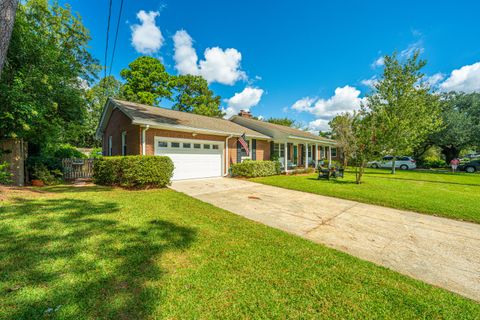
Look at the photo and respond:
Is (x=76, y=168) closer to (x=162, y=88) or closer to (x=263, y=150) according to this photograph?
(x=263, y=150)

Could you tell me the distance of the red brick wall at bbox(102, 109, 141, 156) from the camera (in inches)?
379

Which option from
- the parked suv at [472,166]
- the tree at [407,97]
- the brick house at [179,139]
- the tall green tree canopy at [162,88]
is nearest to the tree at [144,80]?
the tall green tree canopy at [162,88]

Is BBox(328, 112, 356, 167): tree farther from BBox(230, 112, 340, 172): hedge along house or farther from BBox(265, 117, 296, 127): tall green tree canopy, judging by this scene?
BBox(265, 117, 296, 127): tall green tree canopy

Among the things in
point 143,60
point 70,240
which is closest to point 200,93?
point 143,60

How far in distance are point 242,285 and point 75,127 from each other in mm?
12564

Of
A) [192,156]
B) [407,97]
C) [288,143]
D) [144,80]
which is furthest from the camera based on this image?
[144,80]

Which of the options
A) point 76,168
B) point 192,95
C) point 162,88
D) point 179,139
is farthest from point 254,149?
point 192,95

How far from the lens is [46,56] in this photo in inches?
332

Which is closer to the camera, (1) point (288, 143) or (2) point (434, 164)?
(1) point (288, 143)

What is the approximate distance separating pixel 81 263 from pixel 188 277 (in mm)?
1525

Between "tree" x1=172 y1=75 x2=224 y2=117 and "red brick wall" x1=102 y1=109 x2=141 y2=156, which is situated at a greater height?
"tree" x1=172 y1=75 x2=224 y2=117

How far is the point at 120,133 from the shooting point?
11.5 m

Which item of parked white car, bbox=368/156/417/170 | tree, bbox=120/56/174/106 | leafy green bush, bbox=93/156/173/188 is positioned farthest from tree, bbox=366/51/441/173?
tree, bbox=120/56/174/106

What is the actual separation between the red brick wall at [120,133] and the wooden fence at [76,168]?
5.72ft
